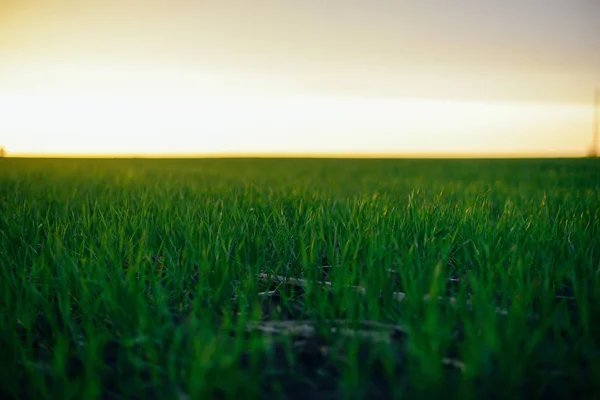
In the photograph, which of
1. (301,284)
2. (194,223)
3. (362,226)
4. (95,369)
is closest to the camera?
(95,369)

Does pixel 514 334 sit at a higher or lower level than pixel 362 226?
lower

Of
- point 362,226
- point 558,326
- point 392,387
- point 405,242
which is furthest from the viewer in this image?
point 362,226

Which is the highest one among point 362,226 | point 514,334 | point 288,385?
point 362,226

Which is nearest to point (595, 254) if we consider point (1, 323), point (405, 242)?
point (405, 242)

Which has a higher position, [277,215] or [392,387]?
[277,215]

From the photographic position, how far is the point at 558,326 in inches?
75.5

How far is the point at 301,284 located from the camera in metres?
2.44

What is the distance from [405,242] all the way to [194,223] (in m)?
1.35

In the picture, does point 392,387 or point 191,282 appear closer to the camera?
point 392,387

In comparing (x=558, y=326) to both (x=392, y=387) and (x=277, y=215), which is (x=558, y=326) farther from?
(x=277, y=215)

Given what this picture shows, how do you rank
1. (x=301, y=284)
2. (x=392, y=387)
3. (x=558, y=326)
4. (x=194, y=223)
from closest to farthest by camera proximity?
(x=392, y=387)
(x=558, y=326)
(x=301, y=284)
(x=194, y=223)

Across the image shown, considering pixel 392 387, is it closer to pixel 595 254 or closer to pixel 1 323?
pixel 1 323

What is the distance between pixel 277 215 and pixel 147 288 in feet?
4.03

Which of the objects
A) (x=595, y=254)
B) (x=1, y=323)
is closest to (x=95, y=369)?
(x=1, y=323)
